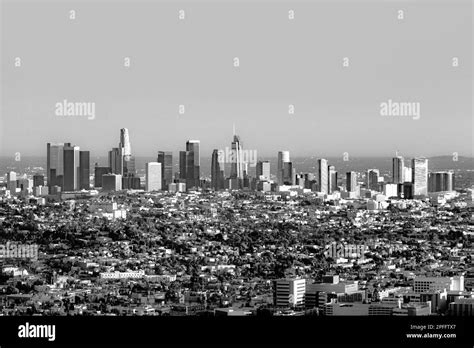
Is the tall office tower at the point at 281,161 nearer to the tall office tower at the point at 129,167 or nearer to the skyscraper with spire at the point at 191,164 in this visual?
the skyscraper with spire at the point at 191,164

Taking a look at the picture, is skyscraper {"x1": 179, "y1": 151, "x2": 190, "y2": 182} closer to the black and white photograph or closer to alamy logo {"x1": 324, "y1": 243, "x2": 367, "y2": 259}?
the black and white photograph

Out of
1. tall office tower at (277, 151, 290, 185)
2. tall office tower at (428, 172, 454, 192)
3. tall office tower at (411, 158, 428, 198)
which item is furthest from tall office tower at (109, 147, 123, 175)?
tall office tower at (428, 172, 454, 192)

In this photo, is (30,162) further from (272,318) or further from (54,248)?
(272,318)

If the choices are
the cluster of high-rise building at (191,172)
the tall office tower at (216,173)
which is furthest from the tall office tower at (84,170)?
the tall office tower at (216,173)

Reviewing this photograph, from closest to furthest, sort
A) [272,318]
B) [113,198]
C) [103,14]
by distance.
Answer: [272,318] → [103,14] → [113,198]

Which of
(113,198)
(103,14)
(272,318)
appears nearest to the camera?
(272,318)

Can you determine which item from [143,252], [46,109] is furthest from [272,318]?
[46,109]
